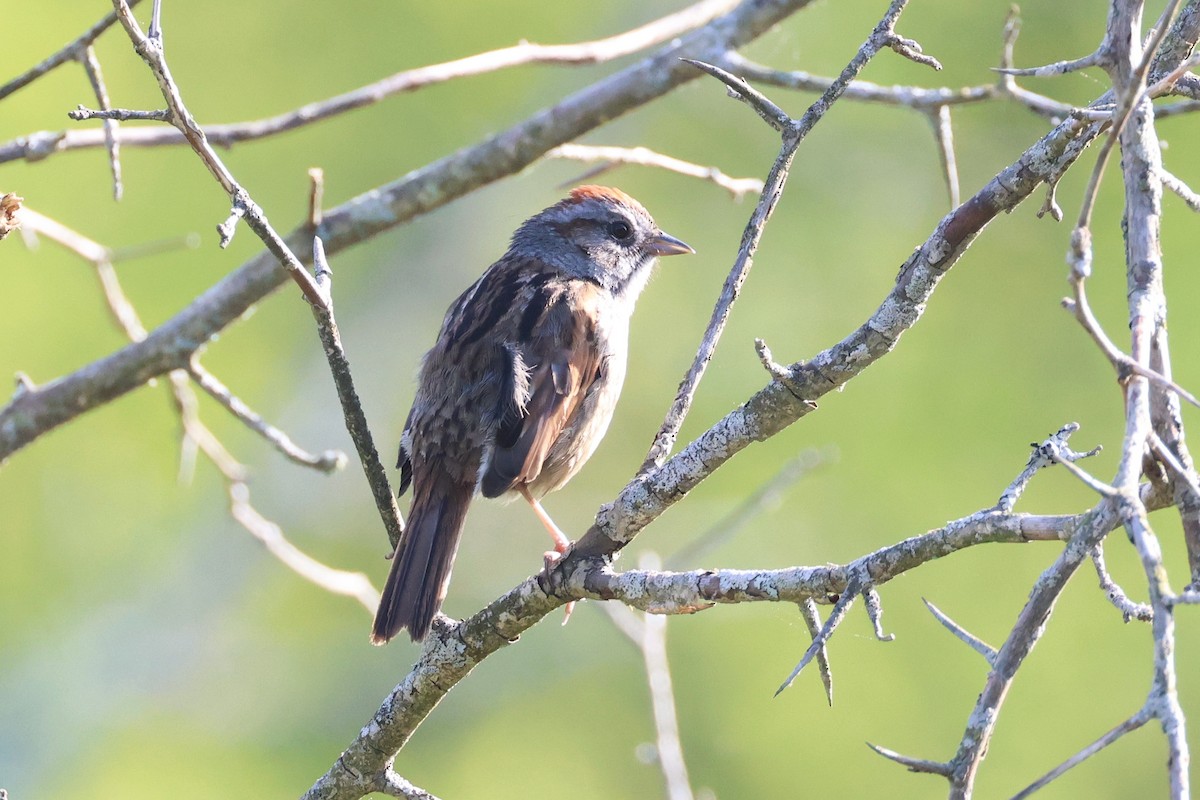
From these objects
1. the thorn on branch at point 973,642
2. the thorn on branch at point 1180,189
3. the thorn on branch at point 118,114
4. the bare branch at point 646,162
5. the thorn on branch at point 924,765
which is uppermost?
the bare branch at point 646,162

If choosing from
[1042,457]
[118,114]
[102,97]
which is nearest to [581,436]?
[102,97]

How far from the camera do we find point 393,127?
10773mm

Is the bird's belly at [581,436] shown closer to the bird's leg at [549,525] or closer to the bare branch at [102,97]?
the bird's leg at [549,525]

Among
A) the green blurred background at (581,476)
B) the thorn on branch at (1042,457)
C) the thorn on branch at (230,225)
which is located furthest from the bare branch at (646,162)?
the green blurred background at (581,476)

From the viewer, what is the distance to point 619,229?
5.56 m

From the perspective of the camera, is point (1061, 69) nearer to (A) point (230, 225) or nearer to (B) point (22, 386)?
(A) point (230, 225)

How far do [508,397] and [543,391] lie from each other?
0.13 metres

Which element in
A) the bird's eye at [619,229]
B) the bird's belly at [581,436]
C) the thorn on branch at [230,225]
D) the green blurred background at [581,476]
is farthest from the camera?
the green blurred background at [581,476]

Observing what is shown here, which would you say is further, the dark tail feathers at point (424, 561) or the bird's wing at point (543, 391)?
the bird's wing at point (543, 391)

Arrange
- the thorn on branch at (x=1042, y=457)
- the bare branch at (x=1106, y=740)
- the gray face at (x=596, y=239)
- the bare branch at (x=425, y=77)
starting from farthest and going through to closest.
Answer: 1. the gray face at (x=596, y=239)
2. the bare branch at (x=425, y=77)
3. the thorn on branch at (x=1042, y=457)
4. the bare branch at (x=1106, y=740)

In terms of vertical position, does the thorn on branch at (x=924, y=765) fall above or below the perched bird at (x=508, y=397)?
below

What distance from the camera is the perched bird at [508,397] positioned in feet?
14.2

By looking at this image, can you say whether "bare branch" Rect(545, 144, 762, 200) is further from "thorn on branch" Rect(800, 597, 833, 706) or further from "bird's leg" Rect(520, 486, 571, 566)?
"thorn on branch" Rect(800, 597, 833, 706)

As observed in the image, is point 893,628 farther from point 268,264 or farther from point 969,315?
point 268,264
